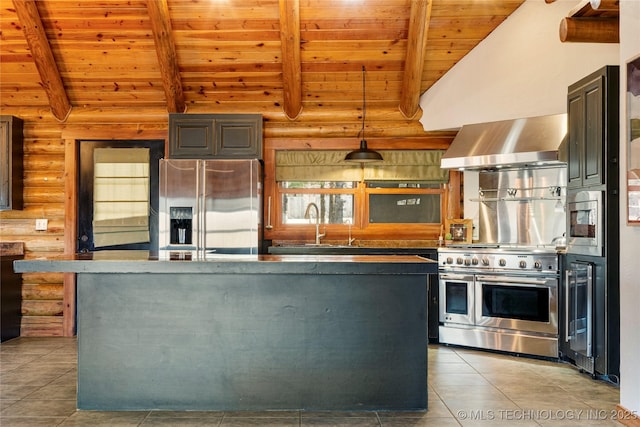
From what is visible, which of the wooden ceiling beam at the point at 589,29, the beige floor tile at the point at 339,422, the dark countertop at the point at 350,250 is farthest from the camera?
the dark countertop at the point at 350,250

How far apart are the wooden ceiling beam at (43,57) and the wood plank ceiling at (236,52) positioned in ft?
0.04

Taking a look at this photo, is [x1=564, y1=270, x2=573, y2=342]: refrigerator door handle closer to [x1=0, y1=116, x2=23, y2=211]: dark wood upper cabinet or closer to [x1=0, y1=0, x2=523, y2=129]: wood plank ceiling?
[x1=0, y1=0, x2=523, y2=129]: wood plank ceiling

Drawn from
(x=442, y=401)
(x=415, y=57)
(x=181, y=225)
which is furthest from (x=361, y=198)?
(x=442, y=401)

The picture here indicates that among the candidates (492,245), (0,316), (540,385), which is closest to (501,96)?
(492,245)

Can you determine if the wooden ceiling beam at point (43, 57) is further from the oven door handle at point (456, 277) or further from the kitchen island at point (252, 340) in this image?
the oven door handle at point (456, 277)

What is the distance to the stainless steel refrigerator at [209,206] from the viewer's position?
5766 millimetres

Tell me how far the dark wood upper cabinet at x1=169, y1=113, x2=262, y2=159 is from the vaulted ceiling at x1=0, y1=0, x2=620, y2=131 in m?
0.24

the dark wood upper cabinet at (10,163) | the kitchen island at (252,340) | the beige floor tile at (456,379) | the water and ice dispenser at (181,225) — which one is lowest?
the beige floor tile at (456,379)

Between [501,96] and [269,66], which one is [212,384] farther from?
[501,96]

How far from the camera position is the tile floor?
10.8ft

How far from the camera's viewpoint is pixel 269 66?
19.3 ft

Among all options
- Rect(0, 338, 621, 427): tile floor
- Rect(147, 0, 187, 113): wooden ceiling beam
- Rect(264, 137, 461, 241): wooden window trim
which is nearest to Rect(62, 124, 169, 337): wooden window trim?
Rect(147, 0, 187, 113): wooden ceiling beam

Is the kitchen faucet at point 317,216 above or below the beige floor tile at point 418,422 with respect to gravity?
above

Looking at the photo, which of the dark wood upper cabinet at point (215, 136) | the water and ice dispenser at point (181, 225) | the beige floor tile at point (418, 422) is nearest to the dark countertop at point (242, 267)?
the beige floor tile at point (418, 422)
